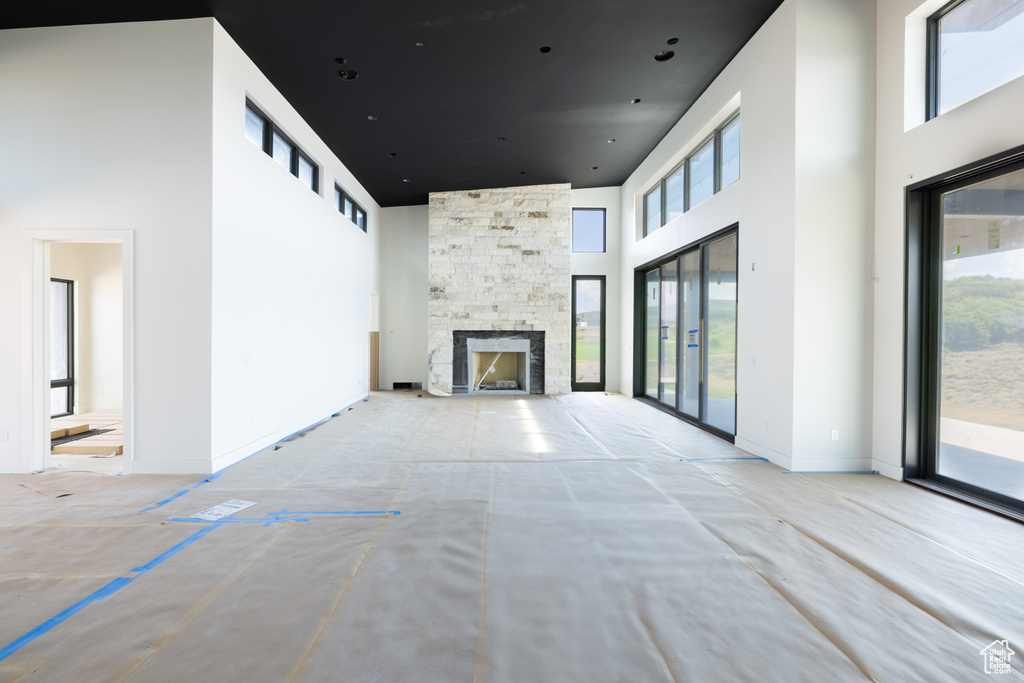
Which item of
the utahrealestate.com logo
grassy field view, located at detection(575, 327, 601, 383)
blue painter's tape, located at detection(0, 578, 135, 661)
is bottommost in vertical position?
the utahrealestate.com logo

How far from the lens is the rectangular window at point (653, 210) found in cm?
785

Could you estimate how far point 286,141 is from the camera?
554 cm

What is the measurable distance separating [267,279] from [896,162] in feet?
19.6

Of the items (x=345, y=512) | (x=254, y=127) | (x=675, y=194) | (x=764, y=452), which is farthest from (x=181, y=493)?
(x=675, y=194)

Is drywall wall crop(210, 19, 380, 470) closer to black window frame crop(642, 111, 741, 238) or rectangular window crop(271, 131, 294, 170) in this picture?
rectangular window crop(271, 131, 294, 170)

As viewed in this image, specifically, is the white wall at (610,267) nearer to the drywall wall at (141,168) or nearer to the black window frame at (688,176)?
the black window frame at (688,176)

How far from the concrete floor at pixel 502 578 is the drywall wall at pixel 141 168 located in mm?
814

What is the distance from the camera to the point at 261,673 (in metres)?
1.65

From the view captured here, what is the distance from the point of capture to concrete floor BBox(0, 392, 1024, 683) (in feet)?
5.70

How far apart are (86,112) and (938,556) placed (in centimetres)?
687

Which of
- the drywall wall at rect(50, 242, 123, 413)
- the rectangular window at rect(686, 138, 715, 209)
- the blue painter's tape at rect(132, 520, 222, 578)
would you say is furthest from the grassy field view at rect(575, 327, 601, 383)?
the drywall wall at rect(50, 242, 123, 413)

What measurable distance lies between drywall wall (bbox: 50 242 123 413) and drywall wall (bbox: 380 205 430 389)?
14.3ft

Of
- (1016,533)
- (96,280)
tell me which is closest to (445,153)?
(96,280)

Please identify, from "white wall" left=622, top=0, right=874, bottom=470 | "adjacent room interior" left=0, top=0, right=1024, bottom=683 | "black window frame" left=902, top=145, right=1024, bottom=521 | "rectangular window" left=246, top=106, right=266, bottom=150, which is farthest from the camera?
"rectangular window" left=246, top=106, right=266, bottom=150
